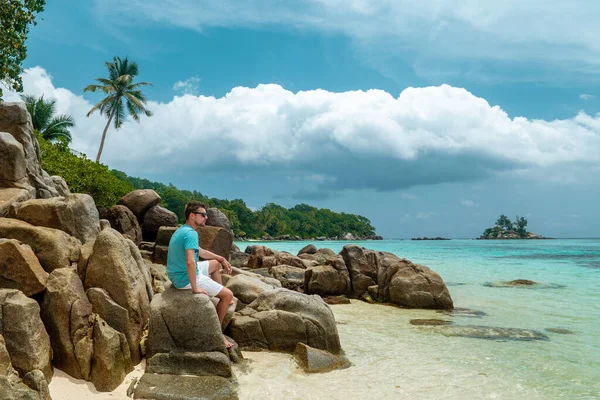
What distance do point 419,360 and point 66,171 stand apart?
90.6 feet

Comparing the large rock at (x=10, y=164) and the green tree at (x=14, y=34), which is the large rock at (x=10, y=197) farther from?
the green tree at (x=14, y=34)

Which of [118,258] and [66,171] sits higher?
[66,171]

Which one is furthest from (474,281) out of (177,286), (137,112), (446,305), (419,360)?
(137,112)

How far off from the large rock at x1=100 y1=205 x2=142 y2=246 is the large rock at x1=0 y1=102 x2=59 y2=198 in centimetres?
895

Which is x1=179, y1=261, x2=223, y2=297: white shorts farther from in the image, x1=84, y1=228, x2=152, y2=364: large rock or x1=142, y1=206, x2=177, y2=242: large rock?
x1=142, y1=206, x2=177, y2=242: large rock

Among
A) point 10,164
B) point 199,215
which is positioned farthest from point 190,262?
point 10,164

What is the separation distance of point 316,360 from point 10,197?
791 cm

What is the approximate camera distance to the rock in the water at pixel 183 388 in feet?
21.4

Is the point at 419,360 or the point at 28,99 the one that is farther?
the point at 28,99

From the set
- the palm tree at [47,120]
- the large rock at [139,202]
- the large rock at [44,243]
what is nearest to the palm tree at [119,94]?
the palm tree at [47,120]

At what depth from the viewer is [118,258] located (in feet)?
25.3

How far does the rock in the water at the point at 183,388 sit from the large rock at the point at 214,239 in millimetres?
12602

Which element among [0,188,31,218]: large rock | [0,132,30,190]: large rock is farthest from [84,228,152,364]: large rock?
[0,132,30,190]: large rock

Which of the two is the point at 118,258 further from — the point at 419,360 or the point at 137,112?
the point at 137,112
